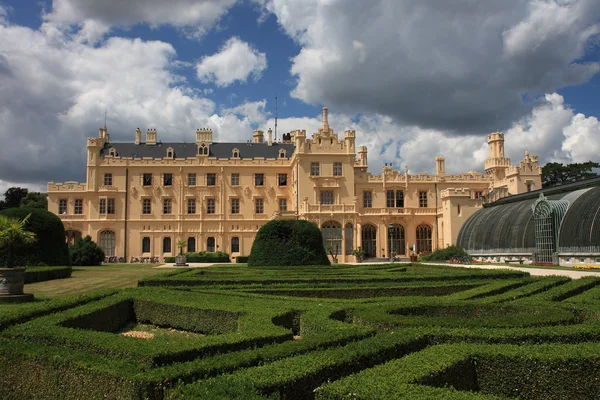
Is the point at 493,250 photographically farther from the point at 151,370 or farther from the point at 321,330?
the point at 151,370

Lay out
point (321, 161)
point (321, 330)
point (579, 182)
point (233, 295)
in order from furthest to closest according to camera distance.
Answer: point (321, 161), point (579, 182), point (233, 295), point (321, 330)

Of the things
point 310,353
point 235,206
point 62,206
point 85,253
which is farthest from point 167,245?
point 310,353

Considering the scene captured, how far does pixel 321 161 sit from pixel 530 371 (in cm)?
5153

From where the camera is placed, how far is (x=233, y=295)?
48.2 ft

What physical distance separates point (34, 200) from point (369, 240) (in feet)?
166

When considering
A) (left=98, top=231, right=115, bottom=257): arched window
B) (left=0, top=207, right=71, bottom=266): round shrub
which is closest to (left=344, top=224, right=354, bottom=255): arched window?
(left=98, top=231, right=115, bottom=257): arched window

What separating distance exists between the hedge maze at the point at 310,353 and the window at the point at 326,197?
1770 inches

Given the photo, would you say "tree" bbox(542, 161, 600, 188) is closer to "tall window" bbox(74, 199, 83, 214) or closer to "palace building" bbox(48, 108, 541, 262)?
"palace building" bbox(48, 108, 541, 262)

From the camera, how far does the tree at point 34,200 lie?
232 ft

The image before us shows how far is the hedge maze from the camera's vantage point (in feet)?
19.9

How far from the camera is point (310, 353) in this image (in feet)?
23.5

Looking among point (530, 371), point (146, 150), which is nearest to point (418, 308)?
point (530, 371)

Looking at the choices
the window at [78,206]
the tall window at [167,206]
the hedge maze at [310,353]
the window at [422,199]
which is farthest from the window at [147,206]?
the hedge maze at [310,353]

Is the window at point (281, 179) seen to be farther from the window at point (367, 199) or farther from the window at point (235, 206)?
the window at point (367, 199)
